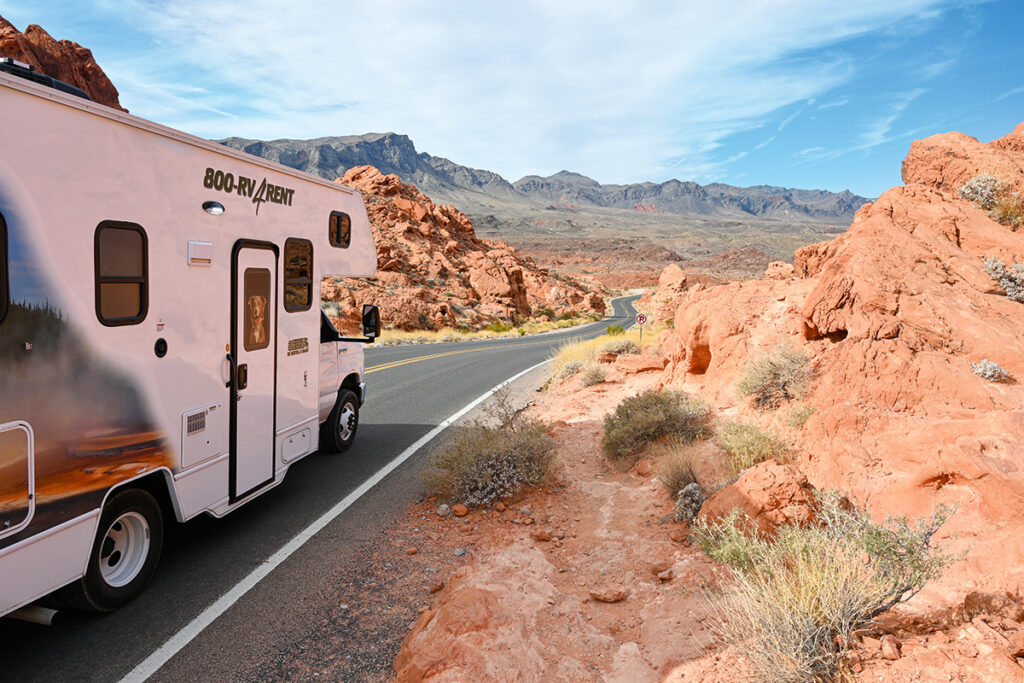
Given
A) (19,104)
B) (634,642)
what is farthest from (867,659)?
(19,104)

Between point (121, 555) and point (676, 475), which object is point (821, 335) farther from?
point (121, 555)

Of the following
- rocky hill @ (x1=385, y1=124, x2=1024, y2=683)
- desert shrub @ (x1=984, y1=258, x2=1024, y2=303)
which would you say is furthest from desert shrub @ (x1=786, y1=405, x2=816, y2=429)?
desert shrub @ (x1=984, y1=258, x2=1024, y2=303)

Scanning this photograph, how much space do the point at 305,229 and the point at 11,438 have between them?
141 inches

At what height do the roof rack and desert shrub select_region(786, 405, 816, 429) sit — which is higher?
the roof rack

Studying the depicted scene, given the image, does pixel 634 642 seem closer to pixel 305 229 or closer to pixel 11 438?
pixel 11 438

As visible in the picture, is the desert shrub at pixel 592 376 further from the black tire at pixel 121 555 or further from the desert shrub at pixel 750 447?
the black tire at pixel 121 555

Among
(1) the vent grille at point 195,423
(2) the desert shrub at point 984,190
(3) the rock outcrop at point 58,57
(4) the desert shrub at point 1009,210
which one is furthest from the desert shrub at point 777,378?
(3) the rock outcrop at point 58,57

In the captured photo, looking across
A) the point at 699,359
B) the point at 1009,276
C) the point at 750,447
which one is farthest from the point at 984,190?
the point at 750,447

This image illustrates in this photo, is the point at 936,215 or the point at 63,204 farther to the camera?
the point at 936,215

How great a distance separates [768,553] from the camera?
12.0 feet

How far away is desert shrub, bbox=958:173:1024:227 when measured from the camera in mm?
8312

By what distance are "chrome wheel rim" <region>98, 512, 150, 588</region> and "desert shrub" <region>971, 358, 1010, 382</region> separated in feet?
24.7

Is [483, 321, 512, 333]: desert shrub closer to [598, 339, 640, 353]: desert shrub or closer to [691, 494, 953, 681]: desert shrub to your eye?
[598, 339, 640, 353]: desert shrub

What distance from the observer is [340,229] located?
7105 mm
